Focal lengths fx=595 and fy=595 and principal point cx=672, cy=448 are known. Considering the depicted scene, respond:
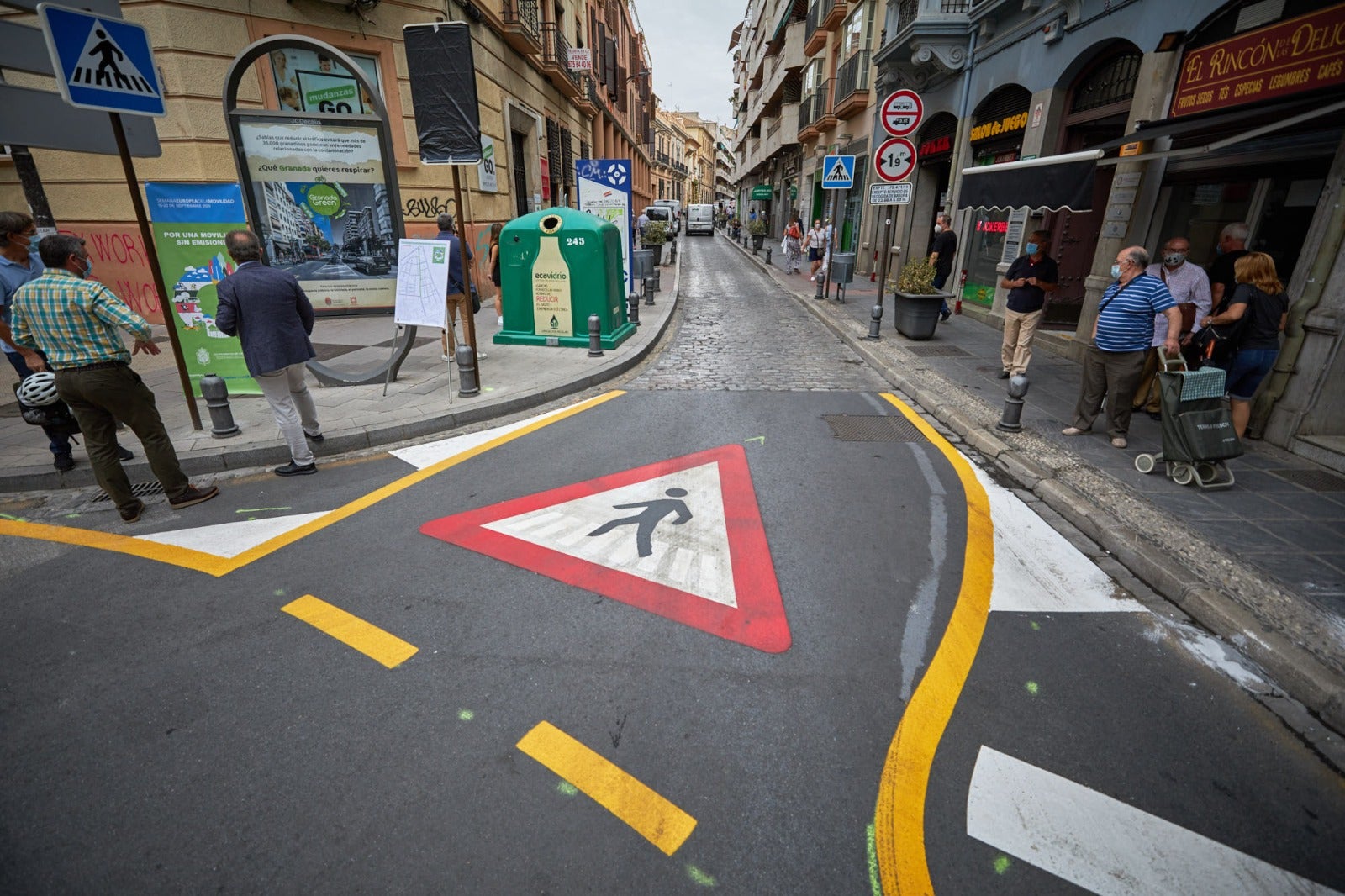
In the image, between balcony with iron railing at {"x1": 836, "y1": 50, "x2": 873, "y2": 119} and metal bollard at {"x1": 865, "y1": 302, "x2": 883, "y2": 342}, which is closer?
metal bollard at {"x1": 865, "y1": 302, "x2": 883, "y2": 342}

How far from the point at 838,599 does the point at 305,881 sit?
8.84 feet

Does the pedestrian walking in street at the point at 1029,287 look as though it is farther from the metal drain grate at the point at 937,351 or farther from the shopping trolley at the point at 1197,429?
the shopping trolley at the point at 1197,429

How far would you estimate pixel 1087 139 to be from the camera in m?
10.2

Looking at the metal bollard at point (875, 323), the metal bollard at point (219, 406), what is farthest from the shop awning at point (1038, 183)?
the metal bollard at point (219, 406)

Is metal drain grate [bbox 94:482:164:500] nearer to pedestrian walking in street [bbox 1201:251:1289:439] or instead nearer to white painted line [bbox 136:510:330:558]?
white painted line [bbox 136:510:330:558]

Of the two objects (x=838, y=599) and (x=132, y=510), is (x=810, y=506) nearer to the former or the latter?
(x=838, y=599)

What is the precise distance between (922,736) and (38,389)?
652cm

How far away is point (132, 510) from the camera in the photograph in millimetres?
4441

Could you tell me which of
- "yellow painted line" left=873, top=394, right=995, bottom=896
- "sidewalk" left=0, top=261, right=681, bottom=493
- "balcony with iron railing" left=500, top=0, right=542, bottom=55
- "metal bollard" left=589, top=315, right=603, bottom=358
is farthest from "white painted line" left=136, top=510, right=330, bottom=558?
"balcony with iron railing" left=500, top=0, right=542, bottom=55

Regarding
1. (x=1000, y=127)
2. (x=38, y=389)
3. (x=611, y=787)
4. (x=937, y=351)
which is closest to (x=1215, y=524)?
(x=611, y=787)

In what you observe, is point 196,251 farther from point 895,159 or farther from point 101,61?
point 895,159

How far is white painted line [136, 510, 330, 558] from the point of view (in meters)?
4.00

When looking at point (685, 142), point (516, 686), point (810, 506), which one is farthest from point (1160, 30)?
point (685, 142)

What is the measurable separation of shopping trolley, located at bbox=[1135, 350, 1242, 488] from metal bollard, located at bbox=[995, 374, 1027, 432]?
1113 mm
